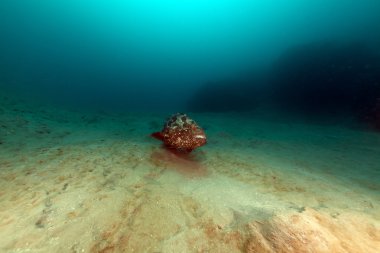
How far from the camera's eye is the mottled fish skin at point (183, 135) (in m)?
6.54

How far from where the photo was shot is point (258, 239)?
2.69 meters

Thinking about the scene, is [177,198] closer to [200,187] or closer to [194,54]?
[200,187]

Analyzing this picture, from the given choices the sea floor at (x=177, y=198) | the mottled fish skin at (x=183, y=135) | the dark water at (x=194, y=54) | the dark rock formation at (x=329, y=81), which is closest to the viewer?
the sea floor at (x=177, y=198)

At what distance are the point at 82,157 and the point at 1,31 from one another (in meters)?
68.2

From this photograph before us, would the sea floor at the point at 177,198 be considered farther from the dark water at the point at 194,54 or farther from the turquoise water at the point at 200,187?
the dark water at the point at 194,54

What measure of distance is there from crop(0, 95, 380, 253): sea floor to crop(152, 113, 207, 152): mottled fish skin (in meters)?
0.44

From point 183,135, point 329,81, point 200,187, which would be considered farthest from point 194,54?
point 200,187

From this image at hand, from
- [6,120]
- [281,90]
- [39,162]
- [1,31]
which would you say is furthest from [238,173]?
[1,31]

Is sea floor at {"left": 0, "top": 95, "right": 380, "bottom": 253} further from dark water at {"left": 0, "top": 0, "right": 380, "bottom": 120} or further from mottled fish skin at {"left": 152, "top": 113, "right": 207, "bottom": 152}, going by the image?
dark water at {"left": 0, "top": 0, "right": 380, "bottom": 120}

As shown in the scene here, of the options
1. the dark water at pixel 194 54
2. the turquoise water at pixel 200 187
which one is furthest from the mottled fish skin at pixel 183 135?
the dark water at pixel 194 54

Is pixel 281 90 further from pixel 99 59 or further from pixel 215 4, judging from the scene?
pixel 215 4

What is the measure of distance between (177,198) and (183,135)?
2833 millimetres

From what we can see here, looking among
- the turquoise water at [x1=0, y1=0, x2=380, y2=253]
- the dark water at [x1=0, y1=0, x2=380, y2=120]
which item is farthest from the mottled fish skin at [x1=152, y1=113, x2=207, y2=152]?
the dark water at [x1=0, y1=0, x2=380, y2=120]

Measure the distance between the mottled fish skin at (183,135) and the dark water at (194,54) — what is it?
14006mm
